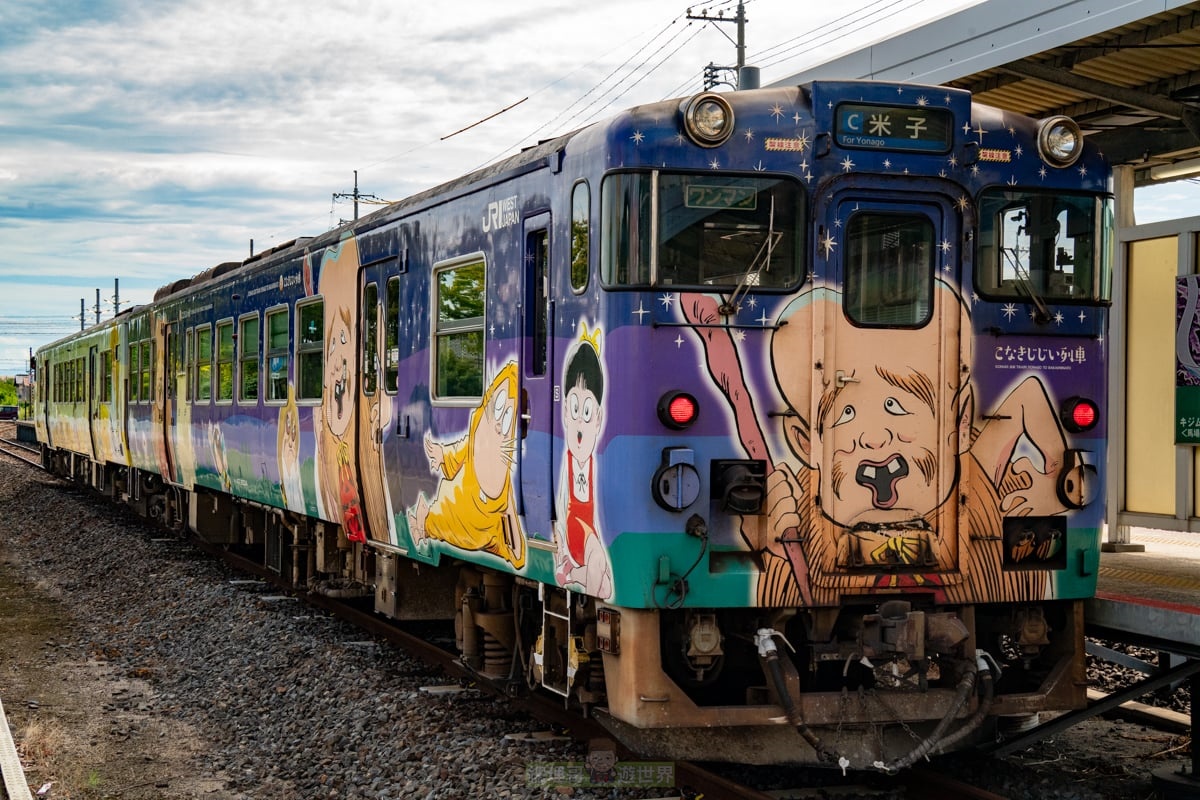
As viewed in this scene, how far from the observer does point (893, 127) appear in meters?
6.20

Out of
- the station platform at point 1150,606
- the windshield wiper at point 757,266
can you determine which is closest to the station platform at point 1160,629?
the station platform at point 1150,606

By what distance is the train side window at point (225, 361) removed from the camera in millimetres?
13602

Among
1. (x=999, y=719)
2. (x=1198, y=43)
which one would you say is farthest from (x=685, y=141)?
(x=1198, y=43)

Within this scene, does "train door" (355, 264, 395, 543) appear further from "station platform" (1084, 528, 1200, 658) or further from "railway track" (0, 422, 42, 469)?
"railway track" (0, 422, 42, 469)

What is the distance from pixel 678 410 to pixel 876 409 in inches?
38.1

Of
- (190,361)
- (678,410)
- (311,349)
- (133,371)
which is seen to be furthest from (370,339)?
(133,371)

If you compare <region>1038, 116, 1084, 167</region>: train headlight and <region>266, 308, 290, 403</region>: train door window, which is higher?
<region>1038, 116, 1084, 167</region>: train headlight

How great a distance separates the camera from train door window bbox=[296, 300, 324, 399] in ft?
34.4

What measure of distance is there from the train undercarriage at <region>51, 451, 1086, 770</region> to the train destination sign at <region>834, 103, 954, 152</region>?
83.2 inches

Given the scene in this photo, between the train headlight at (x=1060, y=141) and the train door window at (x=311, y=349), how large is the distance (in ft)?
19.3

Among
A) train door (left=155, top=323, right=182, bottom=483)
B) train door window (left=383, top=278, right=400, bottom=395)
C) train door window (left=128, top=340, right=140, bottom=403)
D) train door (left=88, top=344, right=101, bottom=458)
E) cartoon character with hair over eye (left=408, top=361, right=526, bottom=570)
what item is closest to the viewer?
cartoon character with hair over eye (left=408, top=361, right=526, bottom=570)

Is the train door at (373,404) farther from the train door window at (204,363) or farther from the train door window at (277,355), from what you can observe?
the train door window at (204,363)

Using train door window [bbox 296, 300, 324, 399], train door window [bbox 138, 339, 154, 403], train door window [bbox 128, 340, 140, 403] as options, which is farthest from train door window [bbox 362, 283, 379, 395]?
train door window [bbox 128, 340, 140, 403]

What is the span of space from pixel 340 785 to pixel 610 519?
2172mm
